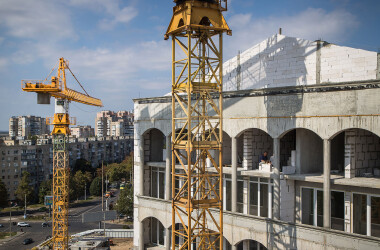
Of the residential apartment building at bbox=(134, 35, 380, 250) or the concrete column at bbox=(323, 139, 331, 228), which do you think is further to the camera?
the concrete column at bbox=(323, 139, 331, 228)

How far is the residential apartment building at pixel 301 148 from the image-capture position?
2341 centimetres

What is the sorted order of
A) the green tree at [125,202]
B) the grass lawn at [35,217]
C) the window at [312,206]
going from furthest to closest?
the grass lawn at [35,217], the green tree at [125,202], the window at [312,206]

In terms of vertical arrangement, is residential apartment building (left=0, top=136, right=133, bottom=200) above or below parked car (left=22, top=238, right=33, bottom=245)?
above

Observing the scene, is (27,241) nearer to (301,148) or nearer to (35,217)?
(35,217)

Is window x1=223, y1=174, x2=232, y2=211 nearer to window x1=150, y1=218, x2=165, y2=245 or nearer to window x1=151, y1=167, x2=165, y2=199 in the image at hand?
window x1=151, y1=167, x2=165, y2=199

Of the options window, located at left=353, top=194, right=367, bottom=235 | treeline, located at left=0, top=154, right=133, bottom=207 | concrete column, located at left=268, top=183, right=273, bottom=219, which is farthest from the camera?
treeline, located at left=0, top=154, right=133, bottom=207

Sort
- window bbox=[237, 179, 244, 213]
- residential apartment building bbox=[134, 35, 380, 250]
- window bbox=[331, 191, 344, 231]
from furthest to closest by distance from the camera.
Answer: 1. window bbox=[237, 179, 244, 213]
2. window bbox=[331, 191, 344, 231]
3. residential apartment building bbox=[134, 35, 380, 250]

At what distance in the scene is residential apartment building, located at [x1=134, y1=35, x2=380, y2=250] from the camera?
2341cm

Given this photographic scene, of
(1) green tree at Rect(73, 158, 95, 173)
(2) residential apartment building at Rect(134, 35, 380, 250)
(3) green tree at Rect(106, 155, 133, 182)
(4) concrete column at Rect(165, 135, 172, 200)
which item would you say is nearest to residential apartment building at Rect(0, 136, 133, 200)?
(1) green tree at Rect(73, 158, 95, 173)

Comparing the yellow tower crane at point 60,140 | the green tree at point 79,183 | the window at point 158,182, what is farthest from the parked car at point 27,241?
the window at point 158,182

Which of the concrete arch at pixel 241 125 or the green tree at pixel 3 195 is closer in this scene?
the concrete arch at pixel 241 125

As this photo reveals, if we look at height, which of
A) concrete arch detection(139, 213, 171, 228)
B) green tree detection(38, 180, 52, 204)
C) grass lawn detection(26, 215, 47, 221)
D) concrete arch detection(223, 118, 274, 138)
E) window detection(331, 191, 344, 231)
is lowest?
grass lawn detection(26, 215, 47, 221)

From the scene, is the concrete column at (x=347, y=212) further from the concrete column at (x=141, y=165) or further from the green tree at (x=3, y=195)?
the green tree at (x=3, y=195)

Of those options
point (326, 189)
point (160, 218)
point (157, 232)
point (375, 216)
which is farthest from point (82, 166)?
point (375, 216)
